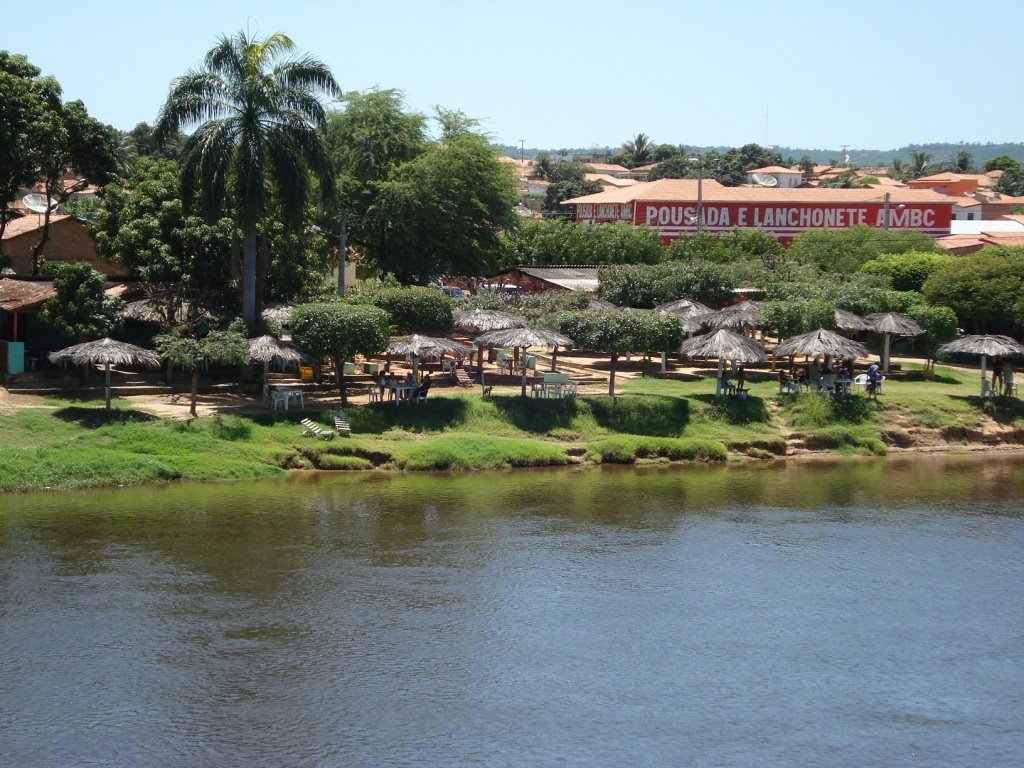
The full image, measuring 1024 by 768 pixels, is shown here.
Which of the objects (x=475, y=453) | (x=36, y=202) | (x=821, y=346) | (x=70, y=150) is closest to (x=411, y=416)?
(x=475, y=453)

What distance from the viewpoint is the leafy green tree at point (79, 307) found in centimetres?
3153

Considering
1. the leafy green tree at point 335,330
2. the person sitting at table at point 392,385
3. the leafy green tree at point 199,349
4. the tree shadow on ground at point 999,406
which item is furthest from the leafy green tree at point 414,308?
the tree shadow on ground at point 999,406

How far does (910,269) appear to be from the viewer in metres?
49.0

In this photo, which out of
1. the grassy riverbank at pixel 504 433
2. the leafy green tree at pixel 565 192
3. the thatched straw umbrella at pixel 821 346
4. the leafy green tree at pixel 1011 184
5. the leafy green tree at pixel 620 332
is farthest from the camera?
the leafy green tree at pixel 1011 184

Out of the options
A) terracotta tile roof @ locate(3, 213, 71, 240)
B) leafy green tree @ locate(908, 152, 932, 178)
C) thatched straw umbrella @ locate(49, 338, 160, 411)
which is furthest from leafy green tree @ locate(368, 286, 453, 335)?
leafy green tree @ locate(908, 152, 932, 178)

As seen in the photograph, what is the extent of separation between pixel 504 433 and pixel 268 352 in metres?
6.73

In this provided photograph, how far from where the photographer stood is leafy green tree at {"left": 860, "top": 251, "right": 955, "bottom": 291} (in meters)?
48.9

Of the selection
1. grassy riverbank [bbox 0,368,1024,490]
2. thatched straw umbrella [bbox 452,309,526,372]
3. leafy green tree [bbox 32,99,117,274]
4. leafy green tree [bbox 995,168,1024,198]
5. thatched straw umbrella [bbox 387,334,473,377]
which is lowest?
grassy riverbank [bbox 0,368,1024,490]

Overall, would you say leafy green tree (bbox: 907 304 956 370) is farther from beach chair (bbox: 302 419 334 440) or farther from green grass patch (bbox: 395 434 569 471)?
beach chair (bbox: 302 419 334 440)

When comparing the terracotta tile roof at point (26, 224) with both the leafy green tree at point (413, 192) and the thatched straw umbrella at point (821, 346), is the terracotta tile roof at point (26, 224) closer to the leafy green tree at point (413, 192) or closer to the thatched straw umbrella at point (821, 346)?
the leafy green tree at point (413, 192)

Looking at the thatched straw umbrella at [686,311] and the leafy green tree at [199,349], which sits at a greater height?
the thatched straw umbrella at [686,311]

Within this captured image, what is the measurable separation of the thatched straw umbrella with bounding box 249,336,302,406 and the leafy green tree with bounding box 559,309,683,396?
8.46m

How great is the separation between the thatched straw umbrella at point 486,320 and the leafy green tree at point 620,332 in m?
1.90

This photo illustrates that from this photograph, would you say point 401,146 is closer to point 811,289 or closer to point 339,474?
point 811,289
